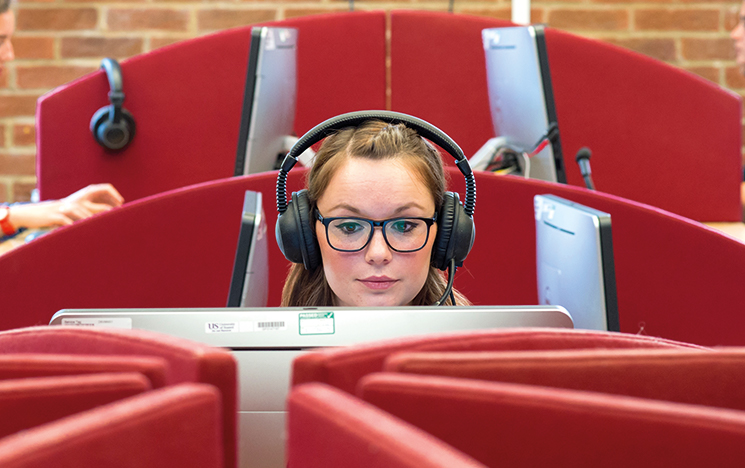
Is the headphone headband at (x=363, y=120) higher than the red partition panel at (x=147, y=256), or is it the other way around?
the headphone headband at (x=363, y=120)

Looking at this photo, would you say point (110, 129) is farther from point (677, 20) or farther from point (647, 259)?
point (677, 20)

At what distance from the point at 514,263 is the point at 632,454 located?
3.18ft

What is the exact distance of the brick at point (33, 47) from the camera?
266cm

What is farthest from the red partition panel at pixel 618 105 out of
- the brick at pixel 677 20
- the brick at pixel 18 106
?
the brick at pixel 18 106

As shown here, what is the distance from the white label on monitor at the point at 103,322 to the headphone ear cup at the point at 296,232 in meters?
0.34

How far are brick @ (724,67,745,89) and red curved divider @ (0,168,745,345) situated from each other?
73.2 inches

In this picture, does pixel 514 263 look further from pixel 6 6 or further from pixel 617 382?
pixel 6 6

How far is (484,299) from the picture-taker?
1.30 meters

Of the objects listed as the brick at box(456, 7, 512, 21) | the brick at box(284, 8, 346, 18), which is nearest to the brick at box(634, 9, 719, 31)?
the brick at box(456, 7, 512, 21)

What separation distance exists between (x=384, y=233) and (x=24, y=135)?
238 centimetres

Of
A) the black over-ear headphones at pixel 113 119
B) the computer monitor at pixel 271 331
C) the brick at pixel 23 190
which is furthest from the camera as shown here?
the brick at pixel 23 190

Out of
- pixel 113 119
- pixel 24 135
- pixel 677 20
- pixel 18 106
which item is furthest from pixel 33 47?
pixel 677 20

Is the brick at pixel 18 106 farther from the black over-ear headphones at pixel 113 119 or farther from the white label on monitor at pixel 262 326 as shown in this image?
the white label on monitor at pixel 262 326

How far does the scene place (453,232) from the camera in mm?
872
